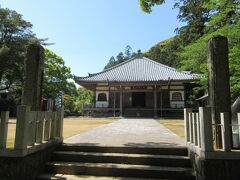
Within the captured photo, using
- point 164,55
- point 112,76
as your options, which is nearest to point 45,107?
point 112,76

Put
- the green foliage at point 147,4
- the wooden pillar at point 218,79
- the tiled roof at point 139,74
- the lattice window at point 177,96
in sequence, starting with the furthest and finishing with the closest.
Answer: the lattice window at point 177,96, the tiled roof at point 139,74, the green foliage at point 147,4, the wooden pillar at point 218,79

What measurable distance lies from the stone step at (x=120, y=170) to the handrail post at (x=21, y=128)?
3.19 ft

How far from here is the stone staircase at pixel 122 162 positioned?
4453 millimetres

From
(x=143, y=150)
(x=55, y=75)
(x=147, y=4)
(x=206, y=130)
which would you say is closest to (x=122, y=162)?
(x=143, y=150)

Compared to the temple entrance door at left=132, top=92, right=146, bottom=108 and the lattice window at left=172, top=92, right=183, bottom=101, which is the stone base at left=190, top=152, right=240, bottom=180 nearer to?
the lattice window at left=172, top=92, right=183, bottom=101

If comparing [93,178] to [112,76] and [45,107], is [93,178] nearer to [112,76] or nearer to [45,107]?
[45,107]

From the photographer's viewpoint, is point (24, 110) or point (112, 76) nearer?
point (24, 110)

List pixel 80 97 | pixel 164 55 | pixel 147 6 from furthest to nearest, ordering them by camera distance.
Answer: pixel 164 55, pixel 80 97, pixel 147 6

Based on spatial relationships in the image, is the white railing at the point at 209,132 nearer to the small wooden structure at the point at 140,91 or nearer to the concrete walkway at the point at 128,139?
the concrete walkway at the point at 128,139

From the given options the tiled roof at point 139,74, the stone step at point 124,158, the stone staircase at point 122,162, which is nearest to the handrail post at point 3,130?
the stone staircase at point 122,162

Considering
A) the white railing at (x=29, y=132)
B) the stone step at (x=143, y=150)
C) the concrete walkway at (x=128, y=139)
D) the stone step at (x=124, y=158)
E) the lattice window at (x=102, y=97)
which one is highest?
the lattice window at (x=102, y=97)

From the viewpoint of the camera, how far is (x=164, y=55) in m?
52.1

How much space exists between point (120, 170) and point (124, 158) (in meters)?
0.39

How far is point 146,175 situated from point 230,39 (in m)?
4.30
